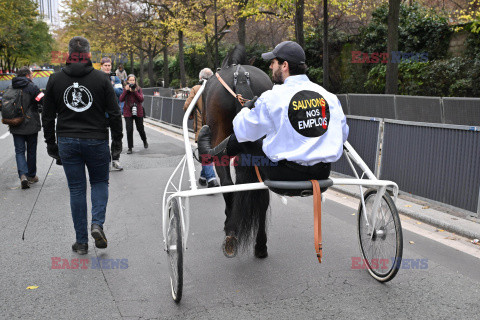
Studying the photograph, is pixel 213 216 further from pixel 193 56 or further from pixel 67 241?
pixel 193 56

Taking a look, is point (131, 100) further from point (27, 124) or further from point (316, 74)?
point (316, 74)

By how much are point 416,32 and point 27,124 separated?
1756 cm

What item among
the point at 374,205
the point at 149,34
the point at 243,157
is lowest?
the point at 374,205

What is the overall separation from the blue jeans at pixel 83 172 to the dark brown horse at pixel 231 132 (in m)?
1.17

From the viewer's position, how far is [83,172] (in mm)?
4883

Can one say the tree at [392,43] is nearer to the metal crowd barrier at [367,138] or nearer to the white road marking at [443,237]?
the metal crowd barrier at [367,138]

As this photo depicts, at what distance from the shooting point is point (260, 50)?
126 feet

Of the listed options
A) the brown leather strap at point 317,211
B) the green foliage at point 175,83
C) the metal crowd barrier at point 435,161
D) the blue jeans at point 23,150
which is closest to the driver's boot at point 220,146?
the brown leather strap at point 317,211

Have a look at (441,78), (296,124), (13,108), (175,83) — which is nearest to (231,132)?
(296,124)

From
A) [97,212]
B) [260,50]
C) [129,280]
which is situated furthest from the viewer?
[260,50]

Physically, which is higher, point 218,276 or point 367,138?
point 367,138

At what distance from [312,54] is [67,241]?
24.7 metres

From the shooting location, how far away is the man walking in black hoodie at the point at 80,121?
15.1 ft

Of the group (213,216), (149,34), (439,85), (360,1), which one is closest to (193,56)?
(149,34)
